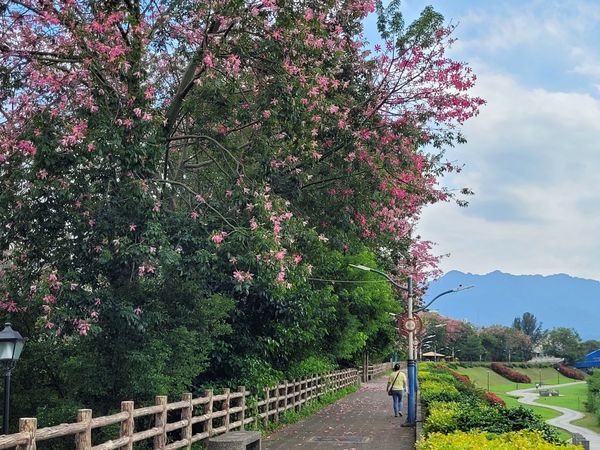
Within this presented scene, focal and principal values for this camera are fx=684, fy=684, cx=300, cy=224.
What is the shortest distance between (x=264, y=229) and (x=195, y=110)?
165 inches

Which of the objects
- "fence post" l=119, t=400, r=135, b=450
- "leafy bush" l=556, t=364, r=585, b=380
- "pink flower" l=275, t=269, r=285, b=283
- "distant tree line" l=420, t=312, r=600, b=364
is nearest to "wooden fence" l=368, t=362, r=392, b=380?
"distant tree line" l=420, t=312, r=600, b=364

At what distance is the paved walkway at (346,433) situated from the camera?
50.2 ft

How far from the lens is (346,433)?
17797 mm

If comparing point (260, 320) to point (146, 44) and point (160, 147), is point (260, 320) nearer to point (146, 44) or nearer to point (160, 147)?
point (160, 147)

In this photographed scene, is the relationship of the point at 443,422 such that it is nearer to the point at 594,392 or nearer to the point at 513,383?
the point at 594,392

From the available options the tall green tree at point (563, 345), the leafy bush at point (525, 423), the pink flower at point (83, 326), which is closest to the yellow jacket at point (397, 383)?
the leafy bush at point (525, 423)

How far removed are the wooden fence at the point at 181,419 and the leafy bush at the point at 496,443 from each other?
13.0 feet

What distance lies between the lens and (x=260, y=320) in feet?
57.7

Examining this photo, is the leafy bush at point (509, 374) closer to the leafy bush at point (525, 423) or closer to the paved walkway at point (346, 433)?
the paved walkway at point (346, 433)

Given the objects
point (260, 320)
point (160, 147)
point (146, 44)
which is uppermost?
point (146, 44)

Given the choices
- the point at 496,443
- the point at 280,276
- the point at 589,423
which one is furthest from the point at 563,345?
the point at 496,443

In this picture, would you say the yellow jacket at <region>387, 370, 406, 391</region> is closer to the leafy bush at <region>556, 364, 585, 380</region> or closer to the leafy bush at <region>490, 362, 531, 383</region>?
the leafy bush at <region>490, 362, 531, 383</region>

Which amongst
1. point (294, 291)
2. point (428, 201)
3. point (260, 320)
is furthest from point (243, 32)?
point (428, 201)

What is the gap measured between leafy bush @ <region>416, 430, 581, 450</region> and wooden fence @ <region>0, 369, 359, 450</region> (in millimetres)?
3976
